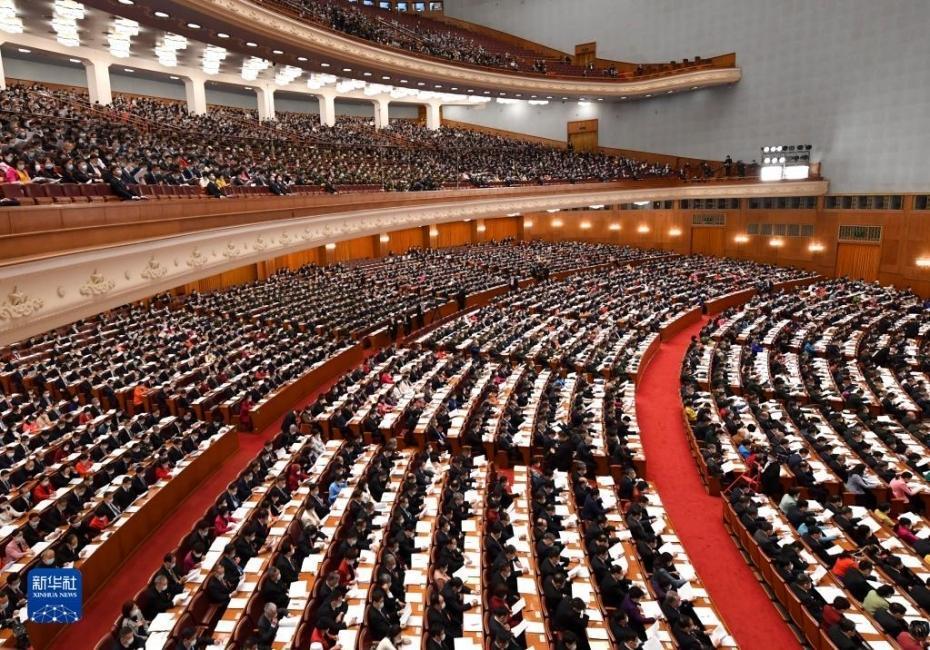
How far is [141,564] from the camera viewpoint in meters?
7.99

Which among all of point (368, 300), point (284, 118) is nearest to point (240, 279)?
point (284, 118)

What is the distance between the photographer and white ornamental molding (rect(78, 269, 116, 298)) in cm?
718

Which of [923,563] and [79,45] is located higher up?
[79,45]

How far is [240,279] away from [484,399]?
1750 centimetres

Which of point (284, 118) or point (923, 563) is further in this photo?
point (284, 118)

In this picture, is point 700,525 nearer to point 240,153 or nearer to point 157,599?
point 157,599

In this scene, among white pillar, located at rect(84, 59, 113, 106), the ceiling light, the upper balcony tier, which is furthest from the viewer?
the ceiling light

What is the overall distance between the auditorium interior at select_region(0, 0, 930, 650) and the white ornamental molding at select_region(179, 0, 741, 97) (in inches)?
6.8

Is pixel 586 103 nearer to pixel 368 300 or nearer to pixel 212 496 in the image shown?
pixel 368 300

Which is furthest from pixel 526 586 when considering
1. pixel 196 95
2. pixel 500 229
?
pixel 500 229

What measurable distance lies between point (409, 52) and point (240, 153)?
1061 centimetres

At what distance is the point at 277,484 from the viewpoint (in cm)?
Answer: 876

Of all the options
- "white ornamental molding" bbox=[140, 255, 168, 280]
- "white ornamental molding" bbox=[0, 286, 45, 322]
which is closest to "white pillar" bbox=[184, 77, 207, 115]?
"white ornamental molding" bbox=[140, 255, 168, 280]

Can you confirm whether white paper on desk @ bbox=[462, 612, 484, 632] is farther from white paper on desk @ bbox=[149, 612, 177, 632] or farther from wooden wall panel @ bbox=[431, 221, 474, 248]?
wooden wall panel @ bbox=[431, 221, 474, 248]
